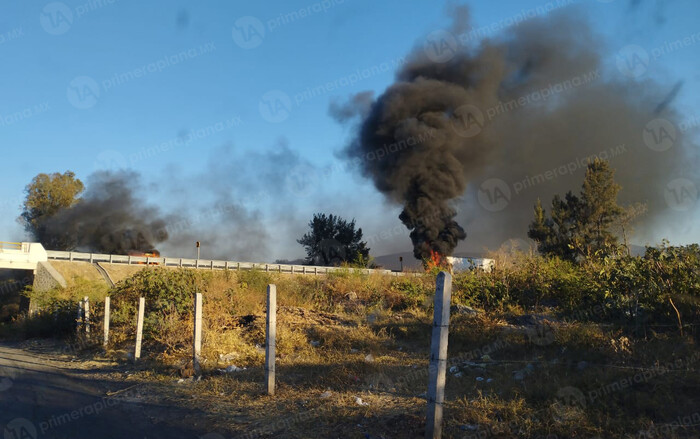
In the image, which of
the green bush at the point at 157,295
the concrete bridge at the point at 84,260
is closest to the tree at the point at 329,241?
the concrete bridge at the point at 84,260

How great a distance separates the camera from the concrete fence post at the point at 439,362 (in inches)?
165

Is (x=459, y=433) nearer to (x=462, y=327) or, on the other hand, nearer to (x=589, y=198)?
(x=462, y=327)

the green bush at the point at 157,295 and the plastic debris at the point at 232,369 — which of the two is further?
the green bush at the point at 157,295

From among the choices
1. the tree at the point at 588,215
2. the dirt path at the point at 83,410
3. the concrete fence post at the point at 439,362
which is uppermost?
the tree at the point at 588,215

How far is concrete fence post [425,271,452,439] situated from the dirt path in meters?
2.56

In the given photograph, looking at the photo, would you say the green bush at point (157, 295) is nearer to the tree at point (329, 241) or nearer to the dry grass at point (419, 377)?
the dry grass at point (419, 377)

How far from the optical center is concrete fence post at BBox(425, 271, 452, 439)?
4.20m

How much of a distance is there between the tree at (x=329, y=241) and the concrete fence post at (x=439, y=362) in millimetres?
51941

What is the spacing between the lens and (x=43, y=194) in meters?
48.2

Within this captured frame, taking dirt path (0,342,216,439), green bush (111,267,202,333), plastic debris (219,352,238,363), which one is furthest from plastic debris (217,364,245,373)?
green bush (111,267,202,333)

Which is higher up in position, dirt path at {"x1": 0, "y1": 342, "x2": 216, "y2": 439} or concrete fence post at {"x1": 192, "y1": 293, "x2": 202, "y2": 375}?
concrete fence post at {"x1": 192, "y1": 293, "x2": 202, "y2": 375}

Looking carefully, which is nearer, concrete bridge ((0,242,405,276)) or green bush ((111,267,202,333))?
green bush ((111,267,202,333))

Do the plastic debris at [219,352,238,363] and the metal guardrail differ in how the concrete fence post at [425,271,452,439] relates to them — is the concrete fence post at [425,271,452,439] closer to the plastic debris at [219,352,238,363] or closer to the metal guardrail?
the plastic debris at [219,352,238,363]

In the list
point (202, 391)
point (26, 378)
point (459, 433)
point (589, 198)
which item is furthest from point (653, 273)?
point (589, 198)
